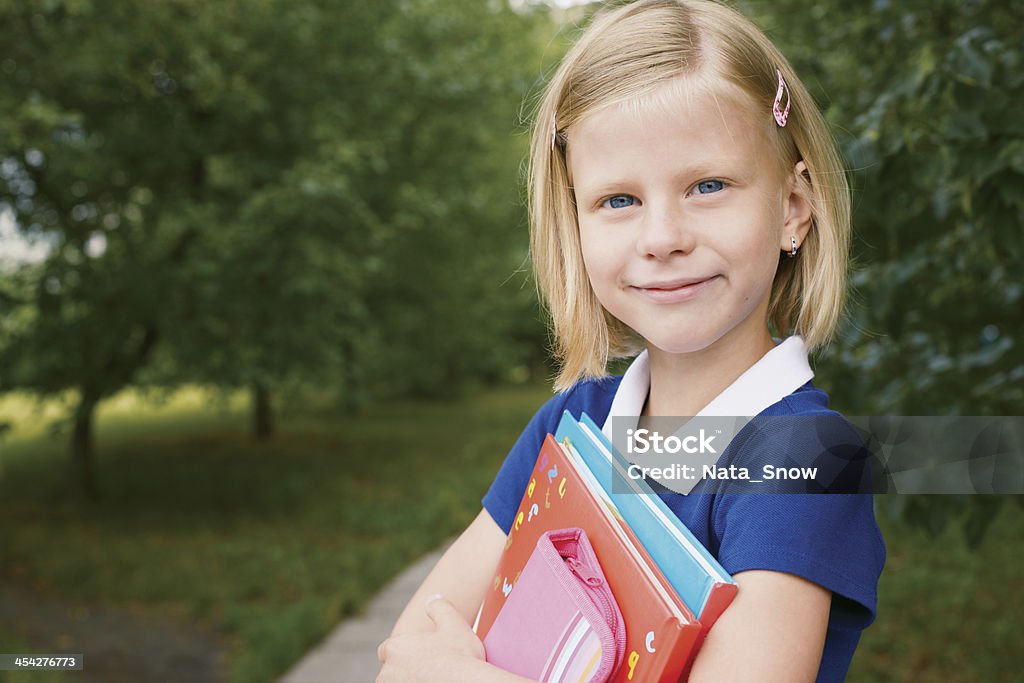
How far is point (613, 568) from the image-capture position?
1043mm

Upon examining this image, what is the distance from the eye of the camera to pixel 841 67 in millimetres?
3684

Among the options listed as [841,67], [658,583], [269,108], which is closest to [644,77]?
[658,583]

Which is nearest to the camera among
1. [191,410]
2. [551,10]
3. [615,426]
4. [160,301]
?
[615,426]

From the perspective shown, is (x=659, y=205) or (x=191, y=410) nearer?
(x=659, y=205)

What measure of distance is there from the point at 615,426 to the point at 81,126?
281 inches

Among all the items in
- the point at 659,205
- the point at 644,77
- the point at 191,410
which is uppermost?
the point at 644,77

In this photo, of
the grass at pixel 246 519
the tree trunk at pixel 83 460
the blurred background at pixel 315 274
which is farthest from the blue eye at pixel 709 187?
the tree trunk at pixel 83 460

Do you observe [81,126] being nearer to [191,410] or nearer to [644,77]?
[644,77]

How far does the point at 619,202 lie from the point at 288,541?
7213mm

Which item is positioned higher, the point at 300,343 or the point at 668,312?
the point at 668,312

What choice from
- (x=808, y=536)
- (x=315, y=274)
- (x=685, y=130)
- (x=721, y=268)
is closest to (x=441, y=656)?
(x=808, y=536)

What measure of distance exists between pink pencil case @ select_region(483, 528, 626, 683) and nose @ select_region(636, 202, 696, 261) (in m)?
0.35

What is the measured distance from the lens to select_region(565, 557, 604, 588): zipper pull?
3.44 ft

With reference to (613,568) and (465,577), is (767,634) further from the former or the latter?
(465,577)
